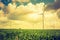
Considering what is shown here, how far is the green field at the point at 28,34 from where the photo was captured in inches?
67.8

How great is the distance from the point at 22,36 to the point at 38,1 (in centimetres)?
48

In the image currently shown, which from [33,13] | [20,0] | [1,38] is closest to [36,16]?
[33,13]

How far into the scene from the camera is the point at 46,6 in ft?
5.69

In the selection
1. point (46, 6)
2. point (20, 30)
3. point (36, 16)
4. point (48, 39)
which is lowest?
point (48, 39)

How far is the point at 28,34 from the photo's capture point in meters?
1.74

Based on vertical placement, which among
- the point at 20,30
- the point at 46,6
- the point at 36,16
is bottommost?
the point at 20,30

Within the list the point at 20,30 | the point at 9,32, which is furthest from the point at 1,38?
the point at 20,30

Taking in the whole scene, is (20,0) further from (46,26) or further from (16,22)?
(46,26)

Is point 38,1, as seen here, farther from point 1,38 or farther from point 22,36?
point 1,38

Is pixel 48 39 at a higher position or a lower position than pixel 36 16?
lower

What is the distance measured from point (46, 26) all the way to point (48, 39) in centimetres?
16

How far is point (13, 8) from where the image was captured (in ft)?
5.75

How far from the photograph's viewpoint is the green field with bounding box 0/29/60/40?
1.72m

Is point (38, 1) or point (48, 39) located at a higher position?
point (38, 1)
